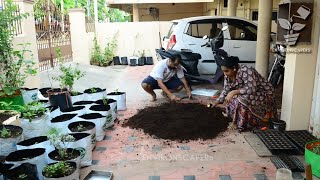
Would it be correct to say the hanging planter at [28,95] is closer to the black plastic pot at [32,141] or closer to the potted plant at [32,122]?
the potted plant at [32,122]

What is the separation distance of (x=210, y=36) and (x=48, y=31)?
15.6 feet

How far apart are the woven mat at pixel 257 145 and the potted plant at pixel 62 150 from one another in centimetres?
210

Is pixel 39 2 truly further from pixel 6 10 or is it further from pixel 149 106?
pixel 149 106

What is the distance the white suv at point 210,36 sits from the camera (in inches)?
279

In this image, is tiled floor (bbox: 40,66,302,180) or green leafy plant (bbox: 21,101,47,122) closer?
tiled floor (bbox: 40,66,302,180)

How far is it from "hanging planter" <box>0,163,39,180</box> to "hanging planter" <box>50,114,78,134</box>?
2.95 feet

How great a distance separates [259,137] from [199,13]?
12930 mm

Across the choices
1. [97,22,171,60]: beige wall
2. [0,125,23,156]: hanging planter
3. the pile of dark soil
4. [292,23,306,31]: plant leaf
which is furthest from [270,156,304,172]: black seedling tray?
[97,22,171,60]: beige wall

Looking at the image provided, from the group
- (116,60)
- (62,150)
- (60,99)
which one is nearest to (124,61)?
(116,60)

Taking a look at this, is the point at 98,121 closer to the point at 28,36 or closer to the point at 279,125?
the point at 279,125

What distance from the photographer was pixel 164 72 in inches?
217

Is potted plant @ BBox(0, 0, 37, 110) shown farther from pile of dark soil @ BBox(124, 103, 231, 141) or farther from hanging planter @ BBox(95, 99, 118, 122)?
pile of dark soil @ BBox(124, 103, 231, 141)

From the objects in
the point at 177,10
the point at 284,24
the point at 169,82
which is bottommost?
the point at 169,82

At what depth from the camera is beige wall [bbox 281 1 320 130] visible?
3.61m
